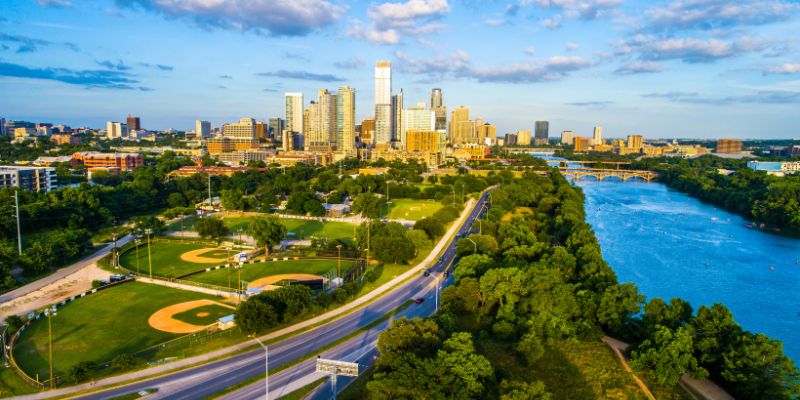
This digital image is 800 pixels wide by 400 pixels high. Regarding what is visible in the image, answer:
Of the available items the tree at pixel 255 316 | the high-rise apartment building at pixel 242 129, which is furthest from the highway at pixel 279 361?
the high-rise apartment building at pixel 242 129

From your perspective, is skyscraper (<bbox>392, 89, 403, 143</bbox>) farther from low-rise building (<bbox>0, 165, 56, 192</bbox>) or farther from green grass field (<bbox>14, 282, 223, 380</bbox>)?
green grass field (<bbox>14, 282, 223, 380</bbox>)

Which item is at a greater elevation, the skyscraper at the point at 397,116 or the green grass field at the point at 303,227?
the skyscraper at the point at 397,116

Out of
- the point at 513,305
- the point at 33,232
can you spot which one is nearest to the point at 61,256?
the point at 33,232

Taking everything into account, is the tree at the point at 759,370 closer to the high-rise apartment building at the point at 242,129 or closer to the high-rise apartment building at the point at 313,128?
the high-rise apartment building at the point at 313,128

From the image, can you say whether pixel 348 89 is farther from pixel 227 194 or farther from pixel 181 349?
pixel 181 349

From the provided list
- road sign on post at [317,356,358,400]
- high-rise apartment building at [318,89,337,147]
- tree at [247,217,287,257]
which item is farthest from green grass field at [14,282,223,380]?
high-rise apartment building at [318,89,337,147]
